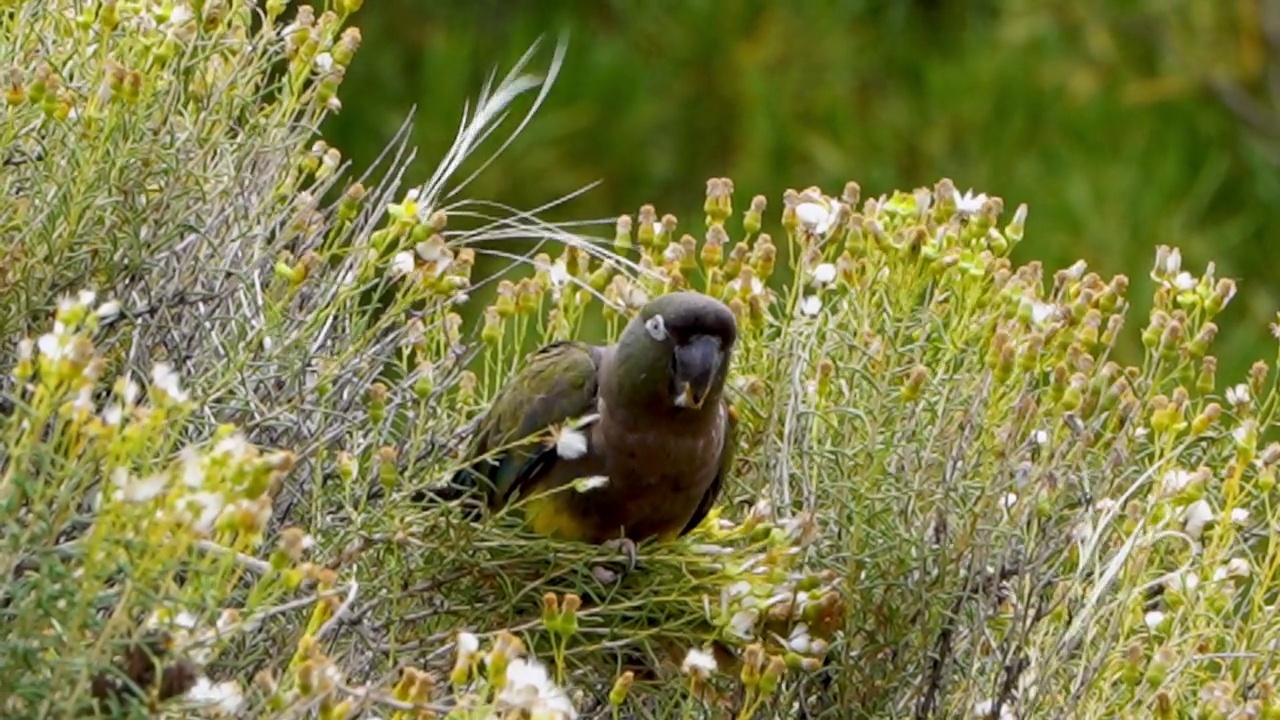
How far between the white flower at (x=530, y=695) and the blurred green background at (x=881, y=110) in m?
5.79

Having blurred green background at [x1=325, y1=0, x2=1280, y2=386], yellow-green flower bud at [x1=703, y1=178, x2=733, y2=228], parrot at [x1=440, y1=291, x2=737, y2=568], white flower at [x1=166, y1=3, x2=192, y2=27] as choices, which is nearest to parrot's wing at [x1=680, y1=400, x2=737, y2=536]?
parrot at [x1=440, y1=291, x2=737, y2=568]

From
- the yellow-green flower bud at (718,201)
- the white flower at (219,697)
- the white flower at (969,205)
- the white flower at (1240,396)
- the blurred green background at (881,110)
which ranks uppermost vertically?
the white flower at (969,205)

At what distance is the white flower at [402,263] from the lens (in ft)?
8.22

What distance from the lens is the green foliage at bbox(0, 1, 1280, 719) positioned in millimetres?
2418

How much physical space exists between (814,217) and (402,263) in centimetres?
56

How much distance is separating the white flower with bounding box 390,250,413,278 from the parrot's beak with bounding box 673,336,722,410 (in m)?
0.35

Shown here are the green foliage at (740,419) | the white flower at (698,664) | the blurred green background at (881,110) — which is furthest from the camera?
the blurred green background at (881,110)

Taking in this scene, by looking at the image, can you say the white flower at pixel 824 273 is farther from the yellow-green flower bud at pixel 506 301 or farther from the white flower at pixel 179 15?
the white flower at pixel 179 15

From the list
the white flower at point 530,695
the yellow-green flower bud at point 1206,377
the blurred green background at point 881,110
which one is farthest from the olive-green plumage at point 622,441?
the blurred green background at point 881,110

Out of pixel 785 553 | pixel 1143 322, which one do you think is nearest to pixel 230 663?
pixel 785 553

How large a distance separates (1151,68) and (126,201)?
22.0ft

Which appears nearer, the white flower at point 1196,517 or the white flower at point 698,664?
the white flower at point 698,664

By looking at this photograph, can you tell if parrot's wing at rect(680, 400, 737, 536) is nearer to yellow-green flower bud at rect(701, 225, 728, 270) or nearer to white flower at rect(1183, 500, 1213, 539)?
yellow-green flower bud at rect(701, 225, 728, 270)

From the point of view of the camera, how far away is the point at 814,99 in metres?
8.44
